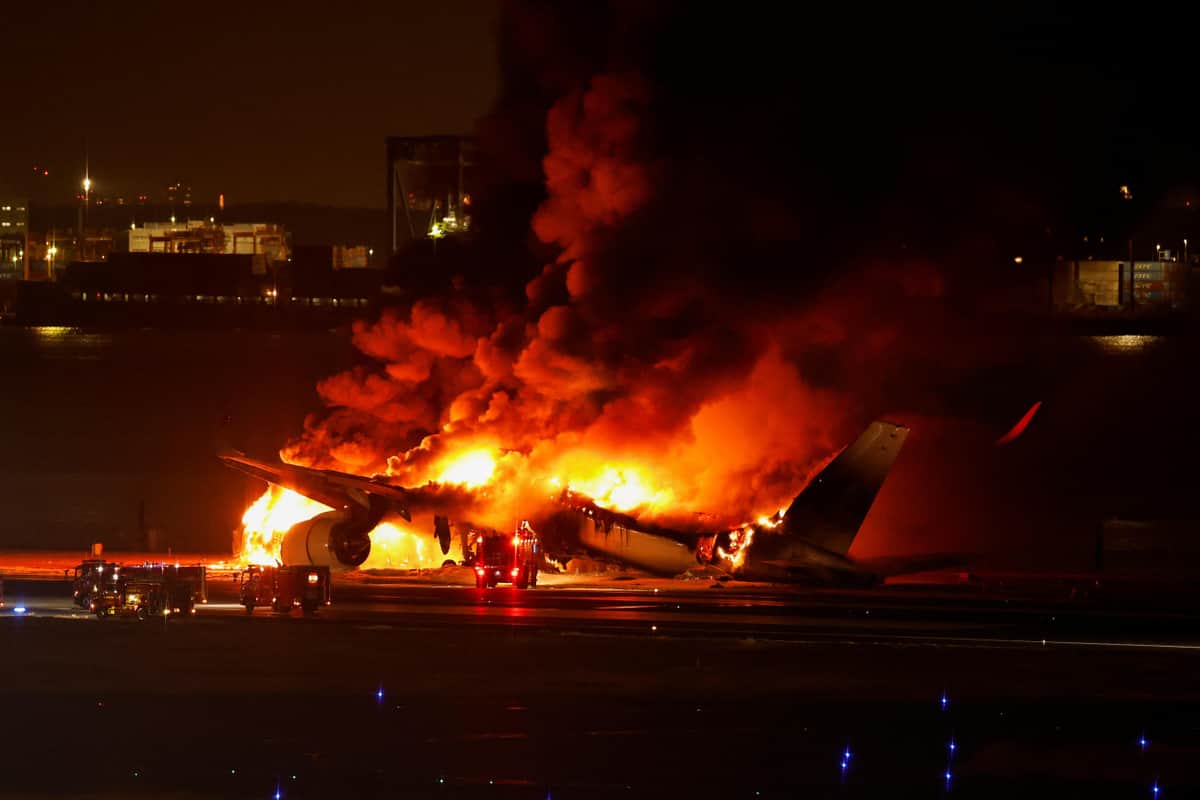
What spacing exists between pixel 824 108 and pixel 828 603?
19.6 meters

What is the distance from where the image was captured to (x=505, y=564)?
49.3 metres

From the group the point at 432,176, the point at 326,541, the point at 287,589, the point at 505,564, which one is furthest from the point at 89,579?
→ the point at 432,176

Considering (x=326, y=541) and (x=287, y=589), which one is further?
(x=326, y=541)

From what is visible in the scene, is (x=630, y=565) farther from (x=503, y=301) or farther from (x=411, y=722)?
(x=411, y=722)

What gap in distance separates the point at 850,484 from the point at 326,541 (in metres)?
16.0

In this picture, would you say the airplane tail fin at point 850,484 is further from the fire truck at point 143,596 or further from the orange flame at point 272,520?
the fire truck at point 143,596

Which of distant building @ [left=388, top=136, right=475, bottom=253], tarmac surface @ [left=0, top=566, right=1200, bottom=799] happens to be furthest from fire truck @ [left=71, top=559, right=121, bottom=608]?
distant building @ [left=388, top=136, right=475, bottom=253]

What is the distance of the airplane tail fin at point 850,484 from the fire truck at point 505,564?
7.69 m

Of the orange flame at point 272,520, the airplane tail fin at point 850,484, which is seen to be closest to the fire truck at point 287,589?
the orange flame at point 272,520

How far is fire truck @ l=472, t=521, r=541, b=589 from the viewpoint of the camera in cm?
4884

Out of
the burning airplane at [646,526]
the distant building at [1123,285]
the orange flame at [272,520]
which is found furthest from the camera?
the distant building at [1123,285]

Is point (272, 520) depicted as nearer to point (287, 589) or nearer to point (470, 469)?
point (470, 469)

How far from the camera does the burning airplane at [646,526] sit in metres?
48.3

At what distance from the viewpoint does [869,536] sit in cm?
7194
